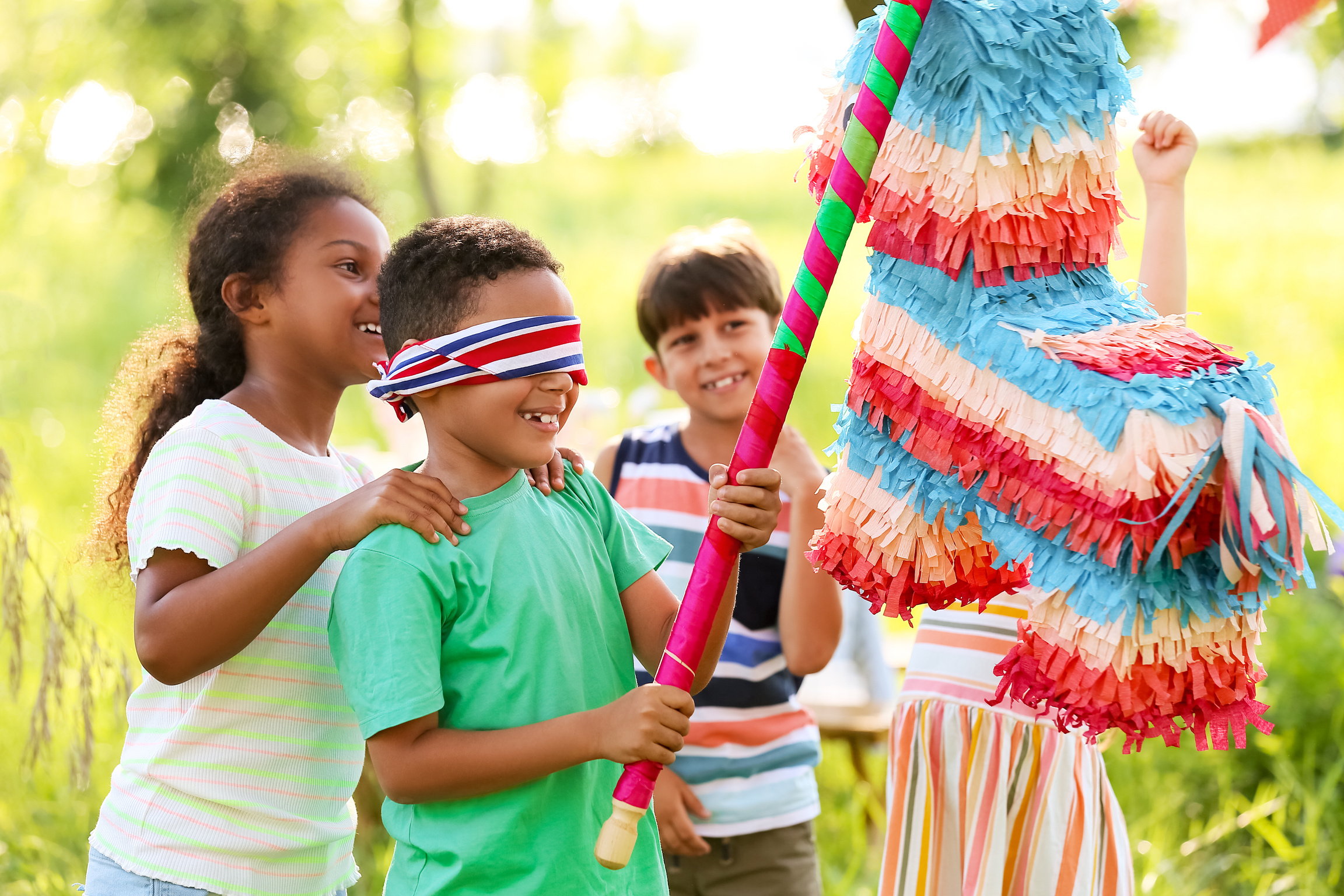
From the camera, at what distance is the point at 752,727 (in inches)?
70.4

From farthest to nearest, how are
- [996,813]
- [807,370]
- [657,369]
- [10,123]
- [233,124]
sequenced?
[807,370]
[10,123]
[233,124]
[657,369]
[996,813]

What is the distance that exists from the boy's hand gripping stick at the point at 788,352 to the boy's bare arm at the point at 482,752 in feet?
0.14

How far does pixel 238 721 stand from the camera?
1356 mm

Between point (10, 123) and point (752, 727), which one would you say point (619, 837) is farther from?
point (10, 123)

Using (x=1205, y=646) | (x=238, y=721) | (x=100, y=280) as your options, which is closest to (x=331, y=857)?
(x=238, y=721)

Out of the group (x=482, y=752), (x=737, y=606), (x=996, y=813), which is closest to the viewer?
(x=482, y=752)

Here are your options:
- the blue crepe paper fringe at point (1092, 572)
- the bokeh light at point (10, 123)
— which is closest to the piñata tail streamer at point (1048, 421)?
the blue crepe paper fringe at point (1092, 572)

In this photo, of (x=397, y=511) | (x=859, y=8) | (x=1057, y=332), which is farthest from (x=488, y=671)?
(x=859, y=8)

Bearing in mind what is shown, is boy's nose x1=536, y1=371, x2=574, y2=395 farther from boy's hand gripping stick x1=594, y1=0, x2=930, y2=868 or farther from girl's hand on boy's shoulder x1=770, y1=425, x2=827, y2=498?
girl's hand on boy's shoulder x1=770, y1=425, x2=827, y2=498

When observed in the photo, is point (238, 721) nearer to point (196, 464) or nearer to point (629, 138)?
point (196, 464)

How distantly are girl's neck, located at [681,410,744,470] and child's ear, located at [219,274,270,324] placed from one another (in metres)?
0.75

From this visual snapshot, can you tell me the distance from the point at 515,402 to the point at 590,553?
0.23m

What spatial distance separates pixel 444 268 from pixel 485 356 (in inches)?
4.8

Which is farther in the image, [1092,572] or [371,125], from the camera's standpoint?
[371,125]
